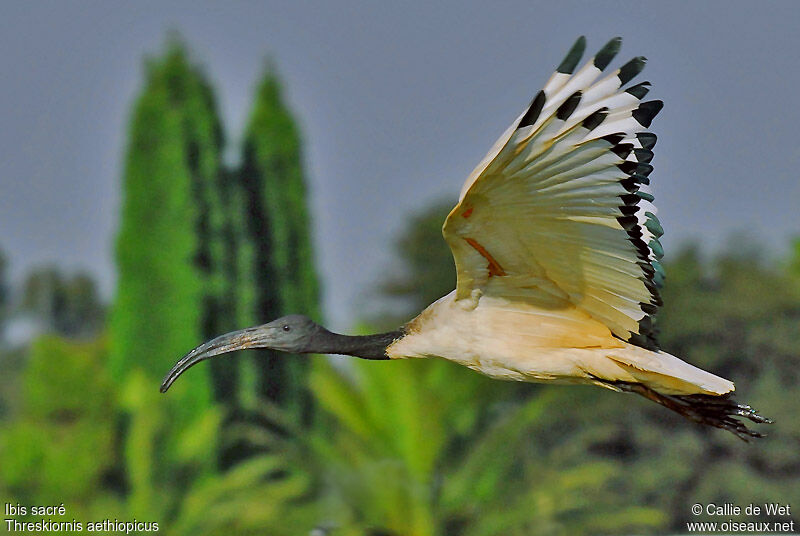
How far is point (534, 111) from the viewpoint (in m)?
4.02

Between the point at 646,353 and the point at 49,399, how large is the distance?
1303 centimetres

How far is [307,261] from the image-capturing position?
18.2 meters

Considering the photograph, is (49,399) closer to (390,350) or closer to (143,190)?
(143,190)

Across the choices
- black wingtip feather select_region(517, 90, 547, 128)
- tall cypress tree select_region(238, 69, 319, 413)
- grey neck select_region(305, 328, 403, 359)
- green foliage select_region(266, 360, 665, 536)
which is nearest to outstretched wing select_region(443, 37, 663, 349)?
black wingtip feather select_region(517, 90, 547, 128)

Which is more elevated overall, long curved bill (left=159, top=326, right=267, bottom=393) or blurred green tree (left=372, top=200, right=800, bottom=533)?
long curved bill (left=159, top=326, right=267, bottom=393)

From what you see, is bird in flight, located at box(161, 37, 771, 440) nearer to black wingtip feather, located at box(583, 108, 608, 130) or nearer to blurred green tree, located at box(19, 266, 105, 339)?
black wingtip feather, located at box(583, 108, 608, 130)

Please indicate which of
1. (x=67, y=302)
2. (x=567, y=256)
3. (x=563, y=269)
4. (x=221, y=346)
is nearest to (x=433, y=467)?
(x=221, y=346)

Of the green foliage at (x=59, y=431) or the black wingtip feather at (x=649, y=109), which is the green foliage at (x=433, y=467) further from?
the black wingtip feather at (x=649, y=109)

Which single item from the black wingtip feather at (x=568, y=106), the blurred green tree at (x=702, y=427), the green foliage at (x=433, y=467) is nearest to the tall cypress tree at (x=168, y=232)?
the green foliage at (x=433, y=467)

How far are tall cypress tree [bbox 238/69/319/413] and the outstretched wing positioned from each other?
505 inches

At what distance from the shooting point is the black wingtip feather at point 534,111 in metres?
4.00

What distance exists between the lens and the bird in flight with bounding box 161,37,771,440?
423 cm

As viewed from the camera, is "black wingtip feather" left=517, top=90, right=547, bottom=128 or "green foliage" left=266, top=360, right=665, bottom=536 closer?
"black wingtip feather" left=517, top=90, right=547, bottom=128

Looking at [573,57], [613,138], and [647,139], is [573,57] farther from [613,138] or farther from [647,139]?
[647,139]
